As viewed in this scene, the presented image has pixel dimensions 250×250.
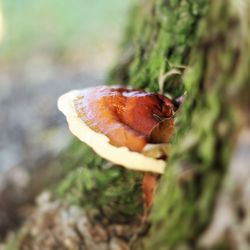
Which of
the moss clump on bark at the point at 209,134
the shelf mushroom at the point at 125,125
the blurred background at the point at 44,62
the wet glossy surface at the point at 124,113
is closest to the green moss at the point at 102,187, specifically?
the shelf mushroom at the point at 125,125

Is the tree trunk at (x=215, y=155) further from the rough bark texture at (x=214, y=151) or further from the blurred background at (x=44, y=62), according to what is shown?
the blurred background at (x=44, y=62)

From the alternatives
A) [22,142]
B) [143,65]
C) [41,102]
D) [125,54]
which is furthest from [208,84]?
[41,102]

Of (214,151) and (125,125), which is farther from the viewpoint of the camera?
(125,125)

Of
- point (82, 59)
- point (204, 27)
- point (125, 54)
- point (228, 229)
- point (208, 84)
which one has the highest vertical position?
point (204, 27)

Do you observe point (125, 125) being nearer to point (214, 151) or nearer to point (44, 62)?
point (214, 151)

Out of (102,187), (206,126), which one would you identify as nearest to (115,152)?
(206,126)

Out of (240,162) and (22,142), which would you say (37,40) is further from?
(240,162)
